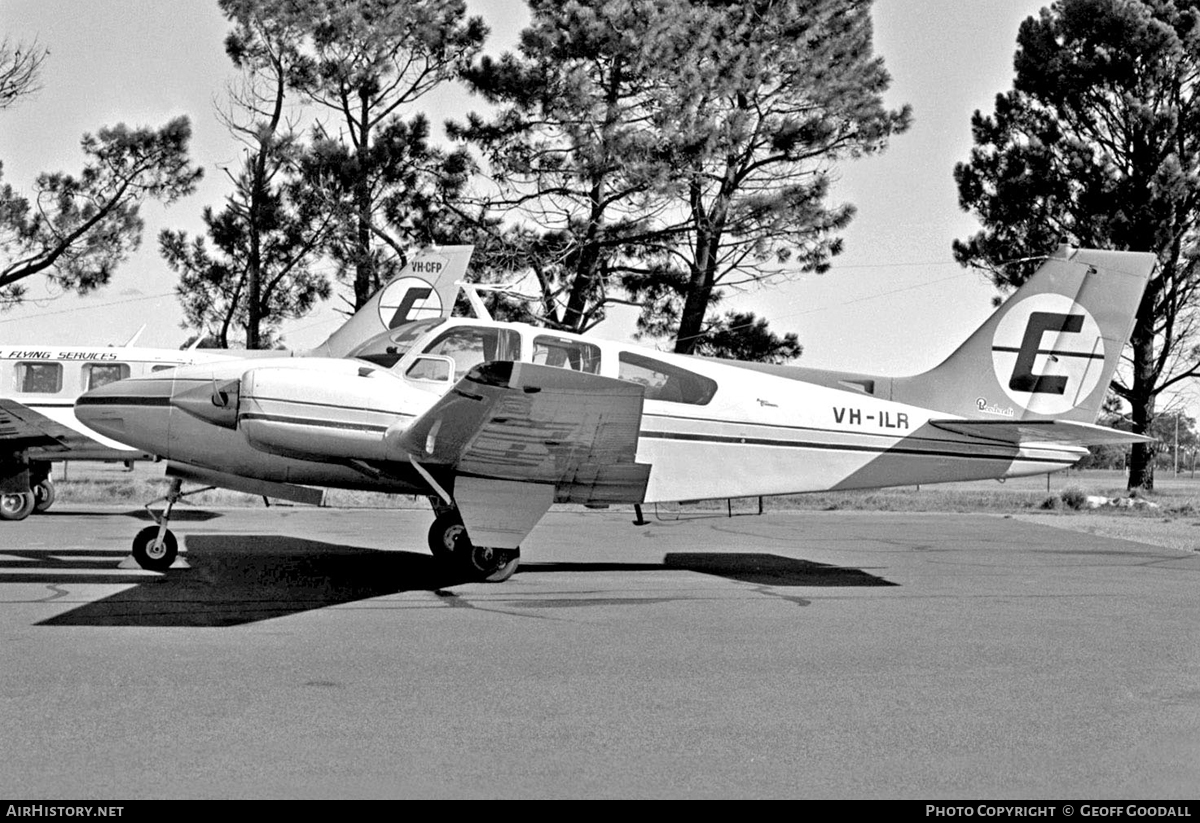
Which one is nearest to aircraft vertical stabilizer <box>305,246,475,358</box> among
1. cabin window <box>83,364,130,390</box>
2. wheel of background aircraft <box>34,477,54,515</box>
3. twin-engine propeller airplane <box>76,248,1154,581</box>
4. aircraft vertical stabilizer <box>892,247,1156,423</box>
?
cabin window <box>83,364,130,390</box>

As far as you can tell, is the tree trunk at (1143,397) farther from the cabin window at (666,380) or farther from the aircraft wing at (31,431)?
the aircraft wing at (31,431)

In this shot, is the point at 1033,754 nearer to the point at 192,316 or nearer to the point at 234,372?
the point at 234,372

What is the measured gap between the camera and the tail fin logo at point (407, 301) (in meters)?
21.0

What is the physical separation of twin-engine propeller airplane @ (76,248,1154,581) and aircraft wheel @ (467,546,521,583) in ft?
0.06

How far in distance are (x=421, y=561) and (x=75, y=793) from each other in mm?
7893

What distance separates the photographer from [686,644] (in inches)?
299

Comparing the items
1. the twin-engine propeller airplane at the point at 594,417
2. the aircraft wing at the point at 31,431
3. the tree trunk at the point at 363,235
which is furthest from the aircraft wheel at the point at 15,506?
the tree trunk at the point at 363,235

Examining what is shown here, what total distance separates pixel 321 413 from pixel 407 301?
11.6 m

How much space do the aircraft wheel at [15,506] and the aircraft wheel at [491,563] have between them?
9.08 meters

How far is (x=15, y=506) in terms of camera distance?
16.5 m

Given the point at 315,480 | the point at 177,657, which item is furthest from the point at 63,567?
the point at 177,657

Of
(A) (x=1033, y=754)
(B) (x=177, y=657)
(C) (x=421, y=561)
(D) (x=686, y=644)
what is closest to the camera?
(A) (x=1033, y=754)

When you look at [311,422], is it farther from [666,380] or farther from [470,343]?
[666,380]

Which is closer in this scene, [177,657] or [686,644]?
[177,657]
